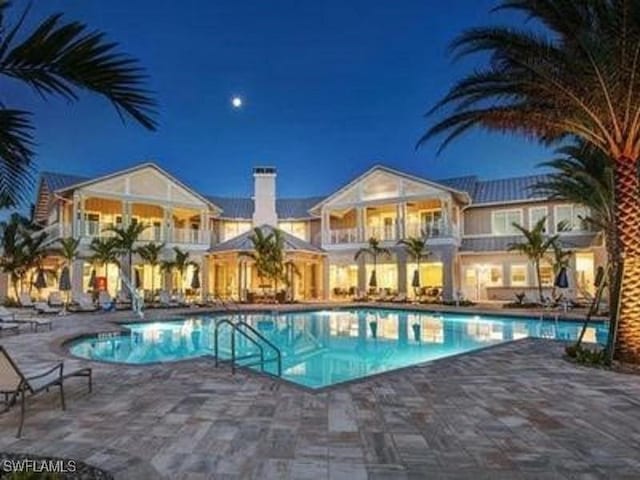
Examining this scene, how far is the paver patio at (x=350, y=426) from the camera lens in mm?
4438

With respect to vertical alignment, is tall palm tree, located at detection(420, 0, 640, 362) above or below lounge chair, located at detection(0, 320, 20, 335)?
above

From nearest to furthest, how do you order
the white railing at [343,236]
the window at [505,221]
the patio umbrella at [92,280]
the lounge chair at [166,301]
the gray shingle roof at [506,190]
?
the lounge chair at [166,301]
the patio umbrella at [92,280]
the gray shingle roof at [506,190]
the window at [505,221]
the white railing at [343,236]

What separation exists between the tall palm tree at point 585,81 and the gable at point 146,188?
23065 mm

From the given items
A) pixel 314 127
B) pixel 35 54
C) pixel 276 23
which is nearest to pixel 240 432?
pixel 35 54

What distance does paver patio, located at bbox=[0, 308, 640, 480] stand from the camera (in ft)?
14.6

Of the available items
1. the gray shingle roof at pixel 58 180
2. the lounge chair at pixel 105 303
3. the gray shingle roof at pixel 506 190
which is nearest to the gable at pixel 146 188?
the gray shingle roof at pixel 58 180

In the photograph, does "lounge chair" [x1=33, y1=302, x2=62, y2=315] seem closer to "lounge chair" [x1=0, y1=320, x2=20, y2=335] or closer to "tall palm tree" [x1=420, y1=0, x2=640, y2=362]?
"lounge chair" [x1=0, y1=320, x2=20, y2=335]

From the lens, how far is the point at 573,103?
939cm

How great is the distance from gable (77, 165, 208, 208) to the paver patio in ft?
72.3

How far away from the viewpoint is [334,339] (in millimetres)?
16109

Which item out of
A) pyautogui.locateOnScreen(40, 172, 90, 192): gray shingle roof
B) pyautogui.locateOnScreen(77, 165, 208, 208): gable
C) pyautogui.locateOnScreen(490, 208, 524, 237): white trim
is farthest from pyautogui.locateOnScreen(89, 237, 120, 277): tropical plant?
pyautogui.locateOnScreen(490, 208, 524, 237): white trim

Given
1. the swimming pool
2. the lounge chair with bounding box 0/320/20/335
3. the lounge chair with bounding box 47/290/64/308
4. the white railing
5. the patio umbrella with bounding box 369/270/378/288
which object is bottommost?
the swimming pool

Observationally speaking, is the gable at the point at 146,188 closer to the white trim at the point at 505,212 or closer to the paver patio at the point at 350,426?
the white trim at the point at 505,212

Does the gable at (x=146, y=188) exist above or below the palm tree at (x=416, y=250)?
above
